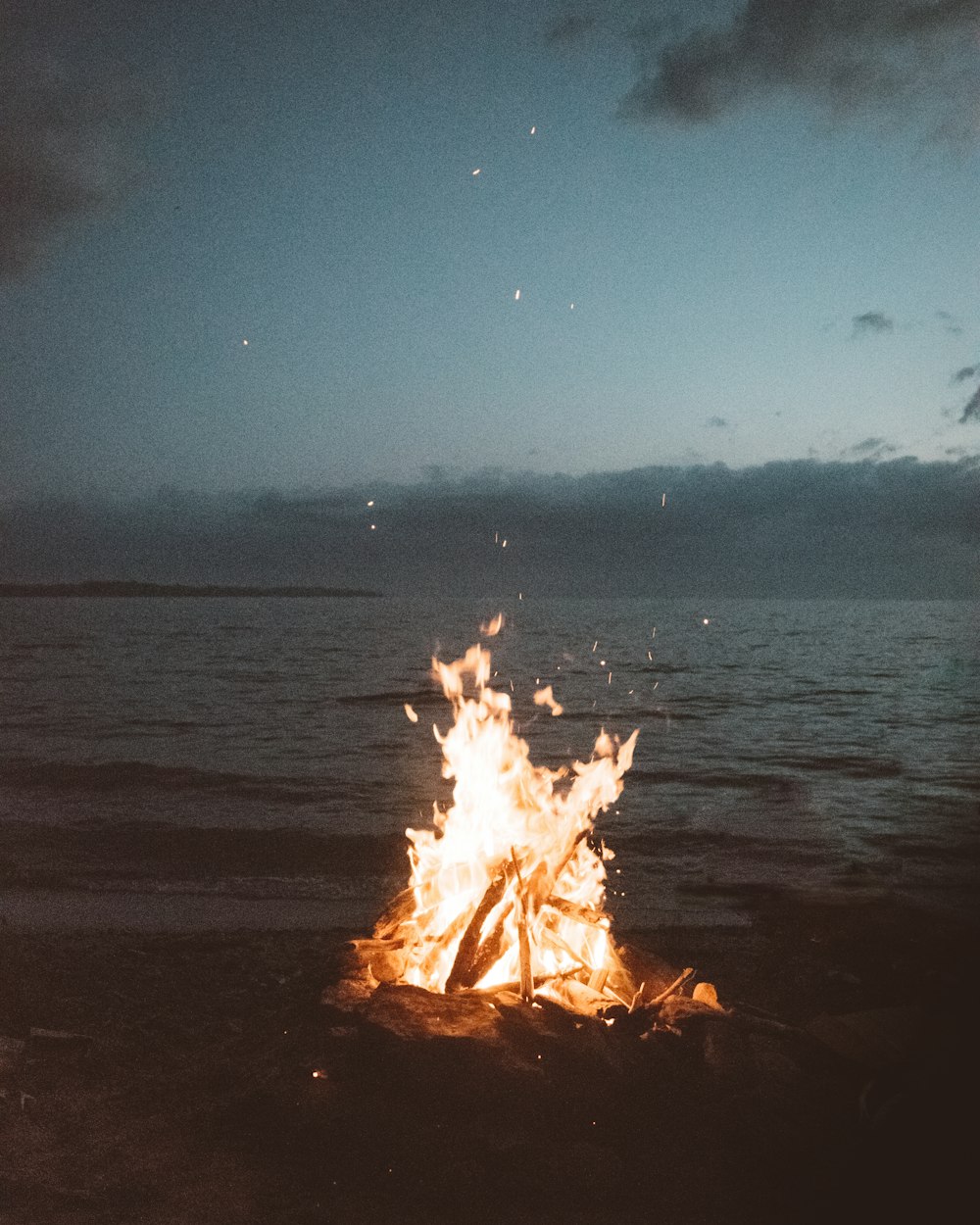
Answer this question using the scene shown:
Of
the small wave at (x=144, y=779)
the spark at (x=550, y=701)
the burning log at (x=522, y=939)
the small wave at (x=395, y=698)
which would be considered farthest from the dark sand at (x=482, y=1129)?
the small wave at (x=395, y=698)

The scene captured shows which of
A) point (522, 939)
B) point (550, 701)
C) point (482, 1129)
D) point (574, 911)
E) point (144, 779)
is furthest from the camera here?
point (550, 701)

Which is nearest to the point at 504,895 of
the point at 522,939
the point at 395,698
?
the point at 522,939

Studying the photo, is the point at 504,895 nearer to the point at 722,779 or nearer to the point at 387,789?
the point at 387,789

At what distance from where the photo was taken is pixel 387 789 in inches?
739

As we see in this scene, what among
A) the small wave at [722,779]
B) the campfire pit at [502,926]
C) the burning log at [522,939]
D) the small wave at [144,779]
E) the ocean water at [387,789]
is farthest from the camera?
the small wave at [722,779]

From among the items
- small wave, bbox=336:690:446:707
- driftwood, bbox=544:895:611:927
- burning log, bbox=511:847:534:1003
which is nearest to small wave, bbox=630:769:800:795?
driftwood, bbox=544:895:611:927

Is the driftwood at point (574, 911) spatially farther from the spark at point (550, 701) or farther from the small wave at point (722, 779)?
the small wave at point (722, 779)

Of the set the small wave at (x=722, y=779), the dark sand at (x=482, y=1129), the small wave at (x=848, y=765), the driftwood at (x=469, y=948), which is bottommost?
the small wave at (x=848, y=765)

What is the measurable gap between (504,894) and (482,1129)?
5.03 ft

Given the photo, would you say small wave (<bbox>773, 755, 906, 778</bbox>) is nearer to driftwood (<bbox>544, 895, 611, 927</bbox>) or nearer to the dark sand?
driftwood (<bbox>544, 895, 611, 927</bbox>)

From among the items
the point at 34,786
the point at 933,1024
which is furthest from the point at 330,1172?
the point at 34,786

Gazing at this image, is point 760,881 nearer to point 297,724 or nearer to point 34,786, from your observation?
point 34,786

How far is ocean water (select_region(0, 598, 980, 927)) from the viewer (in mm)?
11836

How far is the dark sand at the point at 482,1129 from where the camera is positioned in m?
4.44
